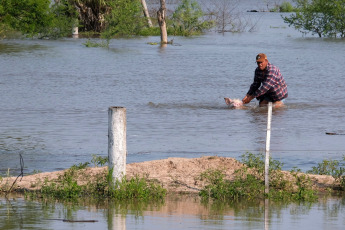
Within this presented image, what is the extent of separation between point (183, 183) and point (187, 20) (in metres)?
40.1

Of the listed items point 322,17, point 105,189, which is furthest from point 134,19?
point 105,189

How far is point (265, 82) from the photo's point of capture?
15797 mm

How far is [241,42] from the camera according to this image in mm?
44000

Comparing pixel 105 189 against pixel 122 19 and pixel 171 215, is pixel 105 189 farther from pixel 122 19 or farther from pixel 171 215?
pixel 122 19

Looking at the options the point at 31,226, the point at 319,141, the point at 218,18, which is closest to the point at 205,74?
the point at 319,141

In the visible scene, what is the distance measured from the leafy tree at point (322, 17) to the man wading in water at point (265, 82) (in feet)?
95.2

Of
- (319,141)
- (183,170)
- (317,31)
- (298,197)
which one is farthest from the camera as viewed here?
(317,31)

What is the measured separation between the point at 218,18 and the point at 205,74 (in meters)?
Result: 30.2

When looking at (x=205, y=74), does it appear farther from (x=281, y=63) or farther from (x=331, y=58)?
(x=331, y=58)

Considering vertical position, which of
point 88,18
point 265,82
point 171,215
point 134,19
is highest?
point 134,19

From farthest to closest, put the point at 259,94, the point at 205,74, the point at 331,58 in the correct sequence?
the point at 331,58, the point at 205,74, the point at 259,94

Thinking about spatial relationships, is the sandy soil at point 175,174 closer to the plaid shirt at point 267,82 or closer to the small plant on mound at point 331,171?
the small plant on mound at point 331,171

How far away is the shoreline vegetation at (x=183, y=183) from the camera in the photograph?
344 inches

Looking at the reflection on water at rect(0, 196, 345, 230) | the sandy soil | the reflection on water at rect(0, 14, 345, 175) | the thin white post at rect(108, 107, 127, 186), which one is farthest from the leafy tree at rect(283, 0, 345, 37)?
the thin white post at rect(108, 107, 127, 186)
